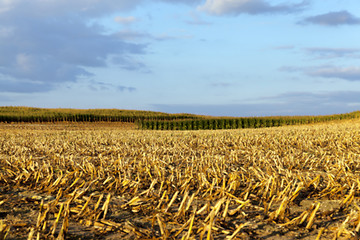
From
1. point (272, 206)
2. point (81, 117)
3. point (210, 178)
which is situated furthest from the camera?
point (81, 117)

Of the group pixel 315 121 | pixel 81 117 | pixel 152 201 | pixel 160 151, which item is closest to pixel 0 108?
pixel 81 117

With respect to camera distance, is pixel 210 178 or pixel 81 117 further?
pixel 81 117

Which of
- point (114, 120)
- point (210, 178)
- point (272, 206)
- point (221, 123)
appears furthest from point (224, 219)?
point (114, 120)

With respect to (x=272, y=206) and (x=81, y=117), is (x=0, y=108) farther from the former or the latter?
(x=272, y=206)

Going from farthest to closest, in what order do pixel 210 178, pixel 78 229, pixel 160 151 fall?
1. pixel 160 151
2. pixel 210 178
3. pixel 78 229

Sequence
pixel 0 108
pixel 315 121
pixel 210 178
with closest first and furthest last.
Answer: pixel 210 178 → pixel 315 121 → pixel 0 108

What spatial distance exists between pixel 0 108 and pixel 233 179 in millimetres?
57395

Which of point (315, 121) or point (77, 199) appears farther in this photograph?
point (315, 121)

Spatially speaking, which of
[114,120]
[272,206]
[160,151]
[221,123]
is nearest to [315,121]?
[221,123]

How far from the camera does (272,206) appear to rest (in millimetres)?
3791

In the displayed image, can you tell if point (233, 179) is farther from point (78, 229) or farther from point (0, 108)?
point (0, 108)

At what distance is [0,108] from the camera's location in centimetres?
5347

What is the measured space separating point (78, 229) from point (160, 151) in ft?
15.0

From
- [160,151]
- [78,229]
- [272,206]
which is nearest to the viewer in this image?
[78,229]
